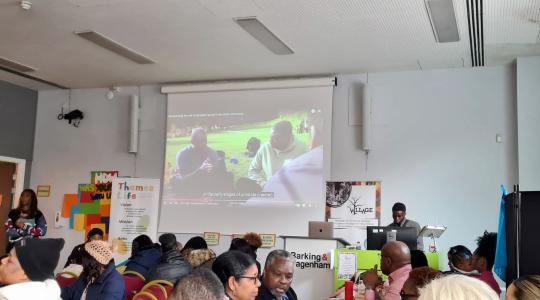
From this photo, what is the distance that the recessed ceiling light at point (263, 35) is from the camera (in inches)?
226

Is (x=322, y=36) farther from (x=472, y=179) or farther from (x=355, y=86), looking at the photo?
(x=472, y=179)

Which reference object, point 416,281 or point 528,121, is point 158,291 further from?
point 528,121

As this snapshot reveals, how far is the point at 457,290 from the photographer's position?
154 centimetres

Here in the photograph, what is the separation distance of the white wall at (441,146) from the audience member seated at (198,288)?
5425mm

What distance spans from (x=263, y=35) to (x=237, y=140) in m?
2.24

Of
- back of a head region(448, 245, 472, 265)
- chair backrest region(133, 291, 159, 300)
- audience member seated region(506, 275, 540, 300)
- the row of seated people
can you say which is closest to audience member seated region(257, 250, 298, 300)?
the row of seated people

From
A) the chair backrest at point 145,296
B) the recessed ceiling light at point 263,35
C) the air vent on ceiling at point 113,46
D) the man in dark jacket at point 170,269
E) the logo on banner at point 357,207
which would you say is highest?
the recessed ceiling light at point 263,35

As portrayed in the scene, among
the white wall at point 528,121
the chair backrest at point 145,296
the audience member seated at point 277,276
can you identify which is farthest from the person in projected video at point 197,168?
the chair backrest at point 145,296

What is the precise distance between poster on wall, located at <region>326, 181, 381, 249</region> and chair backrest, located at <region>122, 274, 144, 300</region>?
12.7ft

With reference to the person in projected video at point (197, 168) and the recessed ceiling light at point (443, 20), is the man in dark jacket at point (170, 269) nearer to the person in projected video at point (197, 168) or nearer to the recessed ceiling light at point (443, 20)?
the recessed ceiling light at point (443, 20)

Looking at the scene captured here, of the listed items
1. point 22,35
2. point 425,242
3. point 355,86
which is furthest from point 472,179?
point 22,35

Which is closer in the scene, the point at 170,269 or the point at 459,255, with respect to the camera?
the point at 170,269

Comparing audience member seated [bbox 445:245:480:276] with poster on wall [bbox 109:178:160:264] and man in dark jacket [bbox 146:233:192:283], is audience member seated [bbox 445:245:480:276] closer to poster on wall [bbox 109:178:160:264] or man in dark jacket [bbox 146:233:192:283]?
man in dark jacket [bbox 146:233:192:283]

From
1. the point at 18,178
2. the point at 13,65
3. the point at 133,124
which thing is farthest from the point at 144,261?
the point at 18,178
